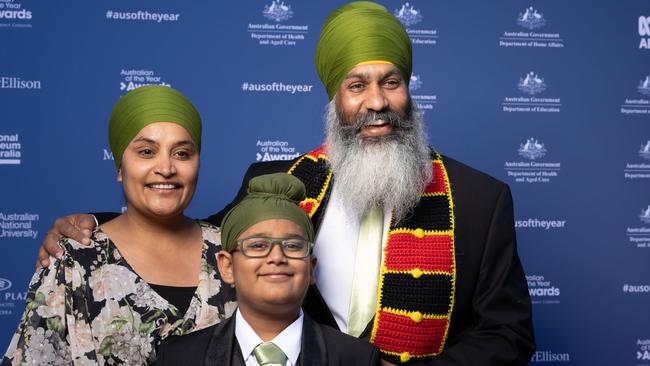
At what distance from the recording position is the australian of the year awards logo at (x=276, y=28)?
16.0ft

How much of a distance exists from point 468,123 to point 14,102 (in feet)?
8.67

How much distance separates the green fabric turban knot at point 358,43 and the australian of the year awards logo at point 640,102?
9.11 feet

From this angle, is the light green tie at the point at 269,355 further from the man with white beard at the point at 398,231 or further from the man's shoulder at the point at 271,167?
the man's shoulder at the point at 271,167

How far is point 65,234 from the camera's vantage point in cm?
257

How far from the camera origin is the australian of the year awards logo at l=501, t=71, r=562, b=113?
A: 5082 millimetres

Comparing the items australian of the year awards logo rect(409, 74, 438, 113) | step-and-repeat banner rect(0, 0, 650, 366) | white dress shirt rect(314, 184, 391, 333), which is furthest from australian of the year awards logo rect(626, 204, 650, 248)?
white dress shirt rect(314, 184, 391, 333)

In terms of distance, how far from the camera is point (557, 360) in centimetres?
499

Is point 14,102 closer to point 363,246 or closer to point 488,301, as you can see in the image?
point 363,246

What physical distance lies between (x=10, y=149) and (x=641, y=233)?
12.6 ft

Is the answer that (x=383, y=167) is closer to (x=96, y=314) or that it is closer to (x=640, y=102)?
(x=96, y=314)

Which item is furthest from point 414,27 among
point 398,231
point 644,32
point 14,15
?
point 398,231

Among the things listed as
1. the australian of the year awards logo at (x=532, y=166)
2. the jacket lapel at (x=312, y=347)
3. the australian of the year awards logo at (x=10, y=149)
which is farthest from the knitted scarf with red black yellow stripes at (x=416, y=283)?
the australian of the year awards logo at (x=10, y=149)

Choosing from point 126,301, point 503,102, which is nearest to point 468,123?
point 503,102

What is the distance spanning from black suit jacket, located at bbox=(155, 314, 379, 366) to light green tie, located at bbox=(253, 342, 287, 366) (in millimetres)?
52
